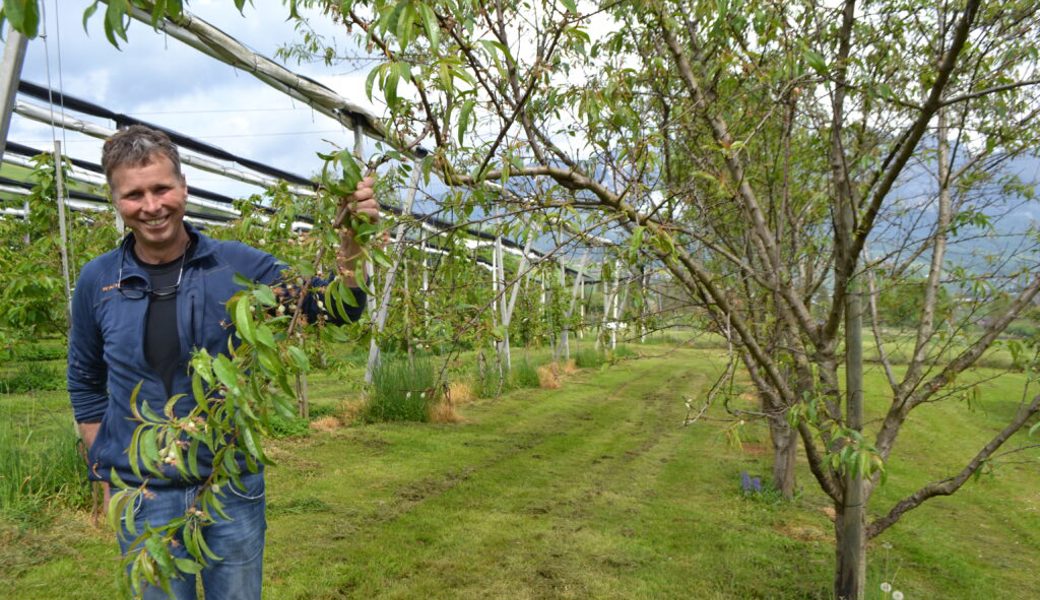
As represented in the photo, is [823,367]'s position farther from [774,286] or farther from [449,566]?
[449,566]

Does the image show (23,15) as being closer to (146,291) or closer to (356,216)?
(356,216)

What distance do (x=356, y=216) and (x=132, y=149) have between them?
3.15 ft

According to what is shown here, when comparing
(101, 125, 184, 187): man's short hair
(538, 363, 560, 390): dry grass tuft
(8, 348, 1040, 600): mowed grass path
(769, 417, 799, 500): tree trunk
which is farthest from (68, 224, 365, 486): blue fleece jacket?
(538, 363, 560, 390): dry grass tuft

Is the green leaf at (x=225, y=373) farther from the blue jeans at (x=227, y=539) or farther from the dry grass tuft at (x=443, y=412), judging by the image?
the dry grass tuft at (x=443, y=412)

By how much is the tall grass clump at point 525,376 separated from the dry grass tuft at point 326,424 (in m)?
5.07

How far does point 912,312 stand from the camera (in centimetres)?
342

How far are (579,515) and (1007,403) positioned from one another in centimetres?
1052

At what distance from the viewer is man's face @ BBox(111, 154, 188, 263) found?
1817mm

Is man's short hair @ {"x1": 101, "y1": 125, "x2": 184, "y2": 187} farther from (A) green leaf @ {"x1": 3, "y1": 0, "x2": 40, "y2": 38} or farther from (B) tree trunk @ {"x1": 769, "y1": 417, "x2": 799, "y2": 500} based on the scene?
(B) tree trunk @ {"x1": 769, "y1": 417, "x2": 799, "y2": 500}

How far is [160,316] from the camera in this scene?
6.32 feet

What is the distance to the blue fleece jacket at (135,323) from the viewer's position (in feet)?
6.19

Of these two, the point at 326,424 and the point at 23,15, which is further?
the point at 326,424

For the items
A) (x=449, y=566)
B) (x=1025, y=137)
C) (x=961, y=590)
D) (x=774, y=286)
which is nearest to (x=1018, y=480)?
(x=961, y=590)

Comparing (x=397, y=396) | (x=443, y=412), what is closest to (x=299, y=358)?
(x=397, y=396)
